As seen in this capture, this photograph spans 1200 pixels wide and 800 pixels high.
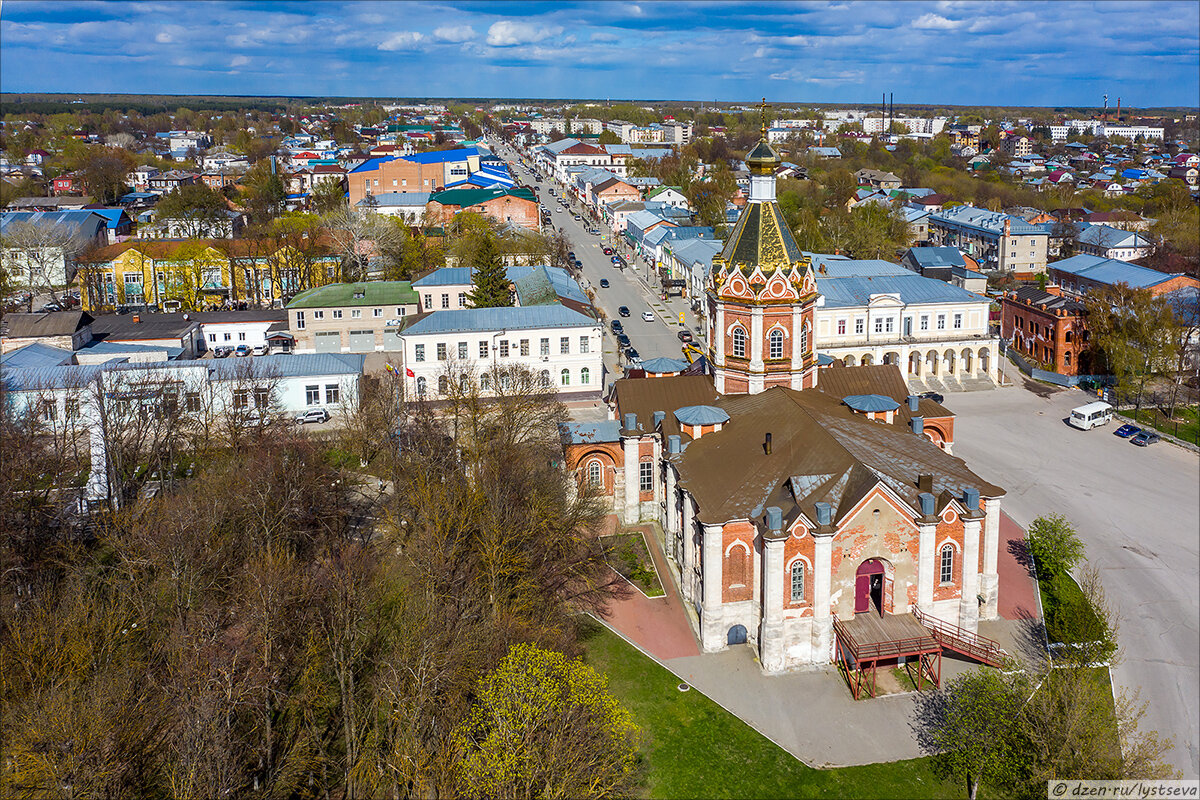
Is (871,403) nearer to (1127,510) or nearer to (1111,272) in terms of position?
(1127,510)

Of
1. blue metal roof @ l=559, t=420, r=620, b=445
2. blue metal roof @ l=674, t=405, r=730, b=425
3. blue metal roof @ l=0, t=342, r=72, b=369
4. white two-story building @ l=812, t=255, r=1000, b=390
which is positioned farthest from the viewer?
white two-story building @ l=812, t=255, r=1000, b=390

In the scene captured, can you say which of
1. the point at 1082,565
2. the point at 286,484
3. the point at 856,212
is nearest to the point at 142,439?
the point at 286,484

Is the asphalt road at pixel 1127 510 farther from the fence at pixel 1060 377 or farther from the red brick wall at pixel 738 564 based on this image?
the red brick wall at pixel 738 564

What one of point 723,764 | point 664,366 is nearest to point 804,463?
point 723,764

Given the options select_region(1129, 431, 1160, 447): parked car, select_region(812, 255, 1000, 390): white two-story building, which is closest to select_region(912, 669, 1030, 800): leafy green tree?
select_region(1129, 431, 1160, 447): parked car

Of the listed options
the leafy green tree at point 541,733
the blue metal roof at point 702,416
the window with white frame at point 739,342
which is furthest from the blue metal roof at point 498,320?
the leafy green tree at point 541,733

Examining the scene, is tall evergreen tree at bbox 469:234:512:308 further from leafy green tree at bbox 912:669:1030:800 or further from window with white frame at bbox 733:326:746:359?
leafy green tree at bbox 912:669:1030:800
